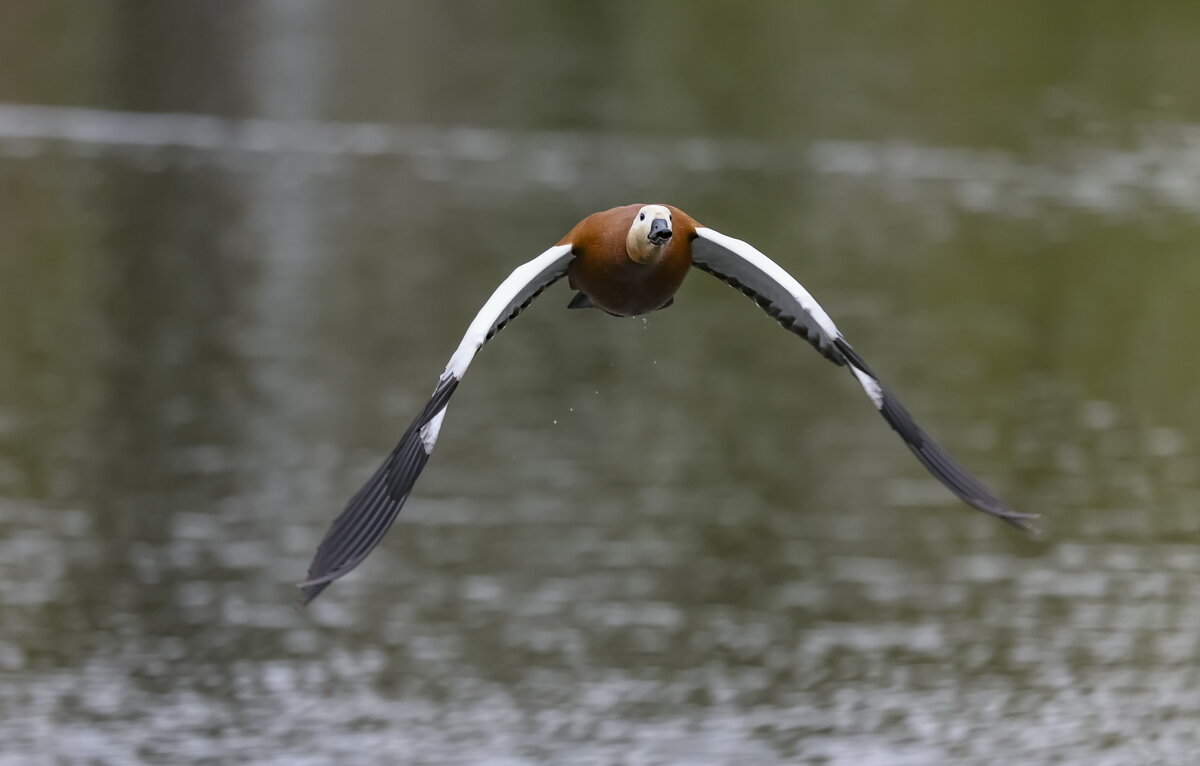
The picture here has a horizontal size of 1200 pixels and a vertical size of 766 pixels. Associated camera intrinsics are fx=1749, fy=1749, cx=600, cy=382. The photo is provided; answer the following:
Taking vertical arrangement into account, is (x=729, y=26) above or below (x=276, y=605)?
above

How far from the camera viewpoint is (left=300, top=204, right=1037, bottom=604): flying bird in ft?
32.5

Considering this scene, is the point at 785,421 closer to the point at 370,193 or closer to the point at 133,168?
the point at 370,193

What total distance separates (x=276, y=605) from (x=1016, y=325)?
15130 millimetres

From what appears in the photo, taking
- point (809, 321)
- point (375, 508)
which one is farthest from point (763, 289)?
point (375, 508)

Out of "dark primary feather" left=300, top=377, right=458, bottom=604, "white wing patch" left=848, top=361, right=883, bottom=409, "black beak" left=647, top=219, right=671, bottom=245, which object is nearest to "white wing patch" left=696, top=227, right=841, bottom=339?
"white wing patch" left=848, top=361, right=883, bottom=409

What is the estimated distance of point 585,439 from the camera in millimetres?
21984

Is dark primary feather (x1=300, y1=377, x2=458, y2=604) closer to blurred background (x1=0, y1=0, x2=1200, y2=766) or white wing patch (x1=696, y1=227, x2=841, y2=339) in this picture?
white wing patch (x1=696, y1=227, x2=841, y2=339)

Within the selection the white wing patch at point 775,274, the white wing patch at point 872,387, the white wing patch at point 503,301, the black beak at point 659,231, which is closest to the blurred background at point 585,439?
the white wing patch at point 872,387

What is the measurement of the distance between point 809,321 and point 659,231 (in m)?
1.64

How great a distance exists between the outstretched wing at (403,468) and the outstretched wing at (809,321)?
111cm

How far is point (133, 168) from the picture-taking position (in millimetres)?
37094

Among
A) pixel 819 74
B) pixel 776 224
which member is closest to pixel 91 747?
pixel 776 224

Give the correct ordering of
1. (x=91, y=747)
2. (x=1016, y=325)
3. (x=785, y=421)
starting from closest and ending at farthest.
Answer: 1. (x=91, y=747)
2. (x=785, y=421)
3. (x=1016, y=325)

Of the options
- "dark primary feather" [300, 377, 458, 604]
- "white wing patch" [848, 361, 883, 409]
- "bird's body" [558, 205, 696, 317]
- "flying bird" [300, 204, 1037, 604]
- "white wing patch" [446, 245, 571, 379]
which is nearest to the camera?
"dark primary feather" [300, 377, 458, 604]
